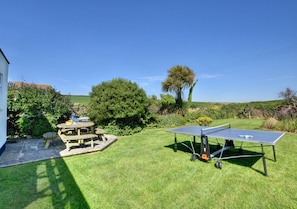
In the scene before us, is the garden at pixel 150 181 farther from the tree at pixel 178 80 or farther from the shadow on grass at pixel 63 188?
the tree at pixel 178 80

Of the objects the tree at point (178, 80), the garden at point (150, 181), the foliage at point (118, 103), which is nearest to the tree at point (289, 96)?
the tree at point (178, 80)

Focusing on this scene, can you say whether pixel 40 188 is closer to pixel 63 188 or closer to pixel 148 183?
pixel 63 188

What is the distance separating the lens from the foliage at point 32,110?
998cm

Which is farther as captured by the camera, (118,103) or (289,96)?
(289,96)

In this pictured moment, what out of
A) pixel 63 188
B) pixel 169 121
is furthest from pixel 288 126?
pixel 63 188

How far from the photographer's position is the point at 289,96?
629 inches

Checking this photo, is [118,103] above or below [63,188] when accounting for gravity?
above

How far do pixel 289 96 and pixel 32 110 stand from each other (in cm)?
2221

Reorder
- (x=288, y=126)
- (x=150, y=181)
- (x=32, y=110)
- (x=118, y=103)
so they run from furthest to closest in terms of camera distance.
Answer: (x=118, y=103) → (x=288, y=126) → (x=32, y=110) → (x=150, y=181)

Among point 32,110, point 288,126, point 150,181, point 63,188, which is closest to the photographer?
point 63,188

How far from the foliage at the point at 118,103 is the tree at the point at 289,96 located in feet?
46.8

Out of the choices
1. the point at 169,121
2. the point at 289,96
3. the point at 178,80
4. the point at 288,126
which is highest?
the point at 178,80

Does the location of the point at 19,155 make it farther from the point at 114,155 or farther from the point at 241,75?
the point at 241,75

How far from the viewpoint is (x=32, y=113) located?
33.8 feet
